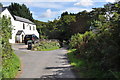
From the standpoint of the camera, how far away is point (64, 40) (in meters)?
40.7

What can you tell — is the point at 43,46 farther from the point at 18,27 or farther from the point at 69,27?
the point at 18,27

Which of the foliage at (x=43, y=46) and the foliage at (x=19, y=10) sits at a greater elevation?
the foliage at (x=19, y=10)

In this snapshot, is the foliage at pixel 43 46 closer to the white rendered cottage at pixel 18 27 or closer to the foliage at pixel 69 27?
the white rendered cottage at pixel 18 27

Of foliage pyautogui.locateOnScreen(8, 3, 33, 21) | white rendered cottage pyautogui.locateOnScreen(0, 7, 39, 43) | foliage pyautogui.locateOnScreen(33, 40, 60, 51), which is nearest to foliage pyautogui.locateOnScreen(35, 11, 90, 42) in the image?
white rendered cottage pyautogui.locateOnScreen(0, 7, 39, 43)

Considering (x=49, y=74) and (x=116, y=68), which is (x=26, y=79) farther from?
(x=116, y=68)

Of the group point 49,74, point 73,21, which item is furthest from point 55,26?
point 49,74

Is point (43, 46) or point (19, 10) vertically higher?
point (19, 10)

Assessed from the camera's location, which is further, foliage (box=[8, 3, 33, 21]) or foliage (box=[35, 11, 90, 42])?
foliage (box=[8, 3, 33, 21])

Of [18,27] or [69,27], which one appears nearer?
[69,27]

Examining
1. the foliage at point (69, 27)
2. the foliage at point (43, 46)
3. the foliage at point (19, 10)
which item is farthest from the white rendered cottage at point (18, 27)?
the foliage at point (19, 10)

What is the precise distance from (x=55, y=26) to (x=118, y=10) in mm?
38304

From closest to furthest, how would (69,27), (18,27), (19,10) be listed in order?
(69,27), (18,27), (19,10)

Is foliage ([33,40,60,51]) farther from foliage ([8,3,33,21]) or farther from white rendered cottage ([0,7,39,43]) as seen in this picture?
foliage ([8,3,33,21])

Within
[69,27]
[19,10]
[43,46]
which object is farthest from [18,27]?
[19,10]
